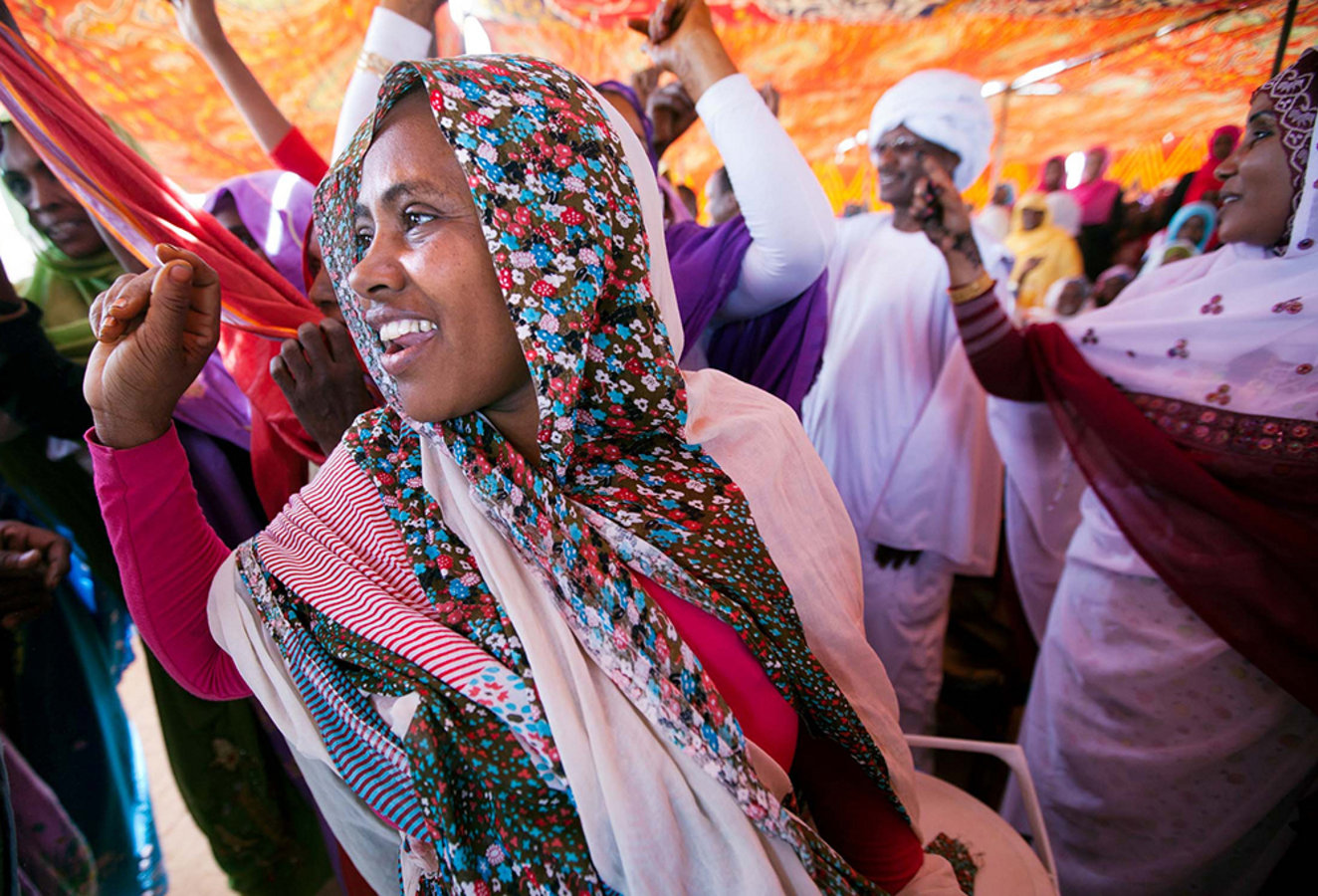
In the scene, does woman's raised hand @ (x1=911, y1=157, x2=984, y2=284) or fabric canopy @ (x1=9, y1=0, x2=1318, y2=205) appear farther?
woman's raised hand @ (x1=911, y1=157, x2=984, y2=284)

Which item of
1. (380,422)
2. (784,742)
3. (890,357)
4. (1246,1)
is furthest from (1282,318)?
(380,422)

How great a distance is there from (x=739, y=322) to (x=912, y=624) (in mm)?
1186

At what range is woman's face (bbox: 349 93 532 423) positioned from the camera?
0.72 meters

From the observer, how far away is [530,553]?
2.38 ft

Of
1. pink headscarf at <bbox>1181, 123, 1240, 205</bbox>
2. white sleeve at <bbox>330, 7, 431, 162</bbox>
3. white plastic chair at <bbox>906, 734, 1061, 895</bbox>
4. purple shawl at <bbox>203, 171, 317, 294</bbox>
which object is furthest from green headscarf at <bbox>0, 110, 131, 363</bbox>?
pink headscarf at <bbox>1181, 123, 1240, 205</bbox>

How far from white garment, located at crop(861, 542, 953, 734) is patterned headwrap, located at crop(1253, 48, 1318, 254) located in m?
1.27

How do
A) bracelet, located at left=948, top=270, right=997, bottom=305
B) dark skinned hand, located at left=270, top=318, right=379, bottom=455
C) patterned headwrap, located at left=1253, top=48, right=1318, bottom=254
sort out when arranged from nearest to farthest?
patterned headwrap, located at left=1253, top=48, right=1318, bottom=254
dark skinned hand, located at left=270, top=318, right=379, bottom=455
bracelet, located at left=948, top=270, right=997, bottom=305

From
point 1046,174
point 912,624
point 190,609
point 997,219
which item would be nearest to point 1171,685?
point 912,624

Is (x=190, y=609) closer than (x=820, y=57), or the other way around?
(x=190, y=609)

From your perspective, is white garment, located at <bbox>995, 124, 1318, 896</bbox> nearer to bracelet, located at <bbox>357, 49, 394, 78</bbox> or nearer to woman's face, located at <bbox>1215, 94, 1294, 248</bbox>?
woman's face, located at <bbox>1215, 94, 1294, 248</bbox>

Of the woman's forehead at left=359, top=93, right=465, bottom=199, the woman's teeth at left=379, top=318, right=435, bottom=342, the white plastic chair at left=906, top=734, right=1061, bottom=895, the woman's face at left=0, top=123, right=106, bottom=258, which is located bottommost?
the white plastic chair at left=906, top=734, right=1061, bottom=895

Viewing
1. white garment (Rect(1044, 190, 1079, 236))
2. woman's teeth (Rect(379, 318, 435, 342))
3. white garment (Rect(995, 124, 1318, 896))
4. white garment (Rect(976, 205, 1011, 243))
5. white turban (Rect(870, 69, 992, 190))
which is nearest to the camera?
woman's teeth (Rect(379, 318, 435, 342))

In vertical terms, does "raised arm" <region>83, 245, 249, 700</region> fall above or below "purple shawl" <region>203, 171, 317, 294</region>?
below

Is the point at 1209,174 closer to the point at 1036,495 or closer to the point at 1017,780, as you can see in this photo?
the point at 1036,495
